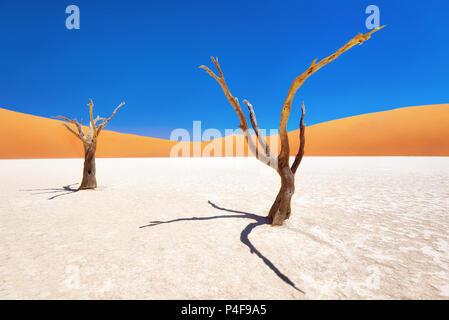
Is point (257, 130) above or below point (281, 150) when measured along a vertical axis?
above

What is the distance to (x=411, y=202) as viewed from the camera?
5.53 meters

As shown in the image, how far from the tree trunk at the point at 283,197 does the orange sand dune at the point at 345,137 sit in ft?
129

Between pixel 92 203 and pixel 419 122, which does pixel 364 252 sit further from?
pixel 419 122

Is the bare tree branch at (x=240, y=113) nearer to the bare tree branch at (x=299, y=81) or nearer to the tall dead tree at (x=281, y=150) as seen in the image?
the tall dead tree at (x=281, y=150)

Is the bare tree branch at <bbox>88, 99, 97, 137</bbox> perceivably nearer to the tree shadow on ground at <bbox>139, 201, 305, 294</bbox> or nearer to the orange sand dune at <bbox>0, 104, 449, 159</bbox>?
the tree shadow on ground at <bbox>139, 201, 305, 294</bbox>

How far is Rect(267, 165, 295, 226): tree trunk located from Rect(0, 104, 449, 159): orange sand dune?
39.4m

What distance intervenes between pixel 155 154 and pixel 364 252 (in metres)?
56.0

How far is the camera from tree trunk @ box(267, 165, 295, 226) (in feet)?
12.4

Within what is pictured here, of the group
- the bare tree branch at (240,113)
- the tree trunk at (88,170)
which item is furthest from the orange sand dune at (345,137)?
the bare tree branch at (240,113)

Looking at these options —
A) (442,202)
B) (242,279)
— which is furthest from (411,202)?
(242,279)

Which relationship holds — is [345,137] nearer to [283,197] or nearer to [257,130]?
[283,197]

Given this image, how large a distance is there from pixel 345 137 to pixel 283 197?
47.6 m

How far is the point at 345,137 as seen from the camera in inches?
1718

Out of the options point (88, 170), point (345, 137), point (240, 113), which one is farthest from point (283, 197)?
point (345, 137)
